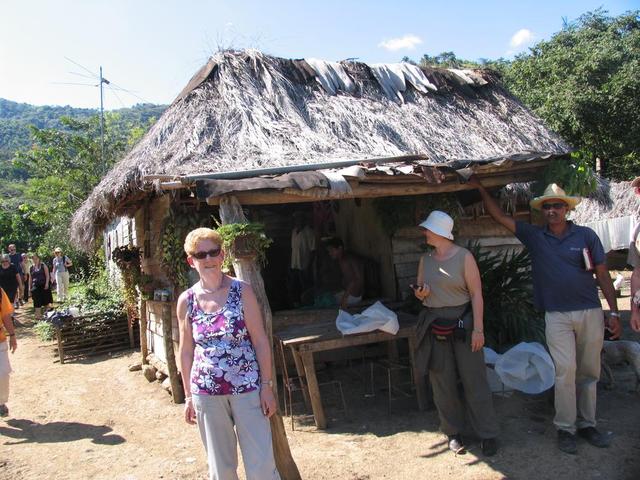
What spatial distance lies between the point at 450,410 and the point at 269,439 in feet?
6.19

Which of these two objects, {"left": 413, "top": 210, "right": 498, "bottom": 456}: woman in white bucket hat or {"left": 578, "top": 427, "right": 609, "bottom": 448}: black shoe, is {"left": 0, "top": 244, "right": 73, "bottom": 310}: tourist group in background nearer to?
{"left": 413, "top": 210, "right": 498, "bottom": 456}: woman in white bucket hat

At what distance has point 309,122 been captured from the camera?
23.0ft

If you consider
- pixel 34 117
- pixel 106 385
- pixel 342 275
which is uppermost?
pixel 34 117

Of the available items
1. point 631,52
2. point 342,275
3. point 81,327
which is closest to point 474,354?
point 342,275

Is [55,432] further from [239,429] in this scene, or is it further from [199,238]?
[199,238]

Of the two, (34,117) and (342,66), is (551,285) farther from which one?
(34,117)

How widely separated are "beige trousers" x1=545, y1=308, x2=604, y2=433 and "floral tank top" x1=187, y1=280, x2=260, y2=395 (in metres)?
2.41

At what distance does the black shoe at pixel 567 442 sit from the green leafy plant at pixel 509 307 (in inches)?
68.6

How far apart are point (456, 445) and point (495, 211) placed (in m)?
1.94

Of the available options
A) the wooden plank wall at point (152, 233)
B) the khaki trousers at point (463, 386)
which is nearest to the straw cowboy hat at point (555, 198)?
the khaki trousers at point (463, 386)

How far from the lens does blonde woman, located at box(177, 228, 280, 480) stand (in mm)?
2904

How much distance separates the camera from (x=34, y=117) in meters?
102

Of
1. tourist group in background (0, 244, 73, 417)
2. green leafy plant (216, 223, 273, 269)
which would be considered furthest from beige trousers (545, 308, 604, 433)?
tourist group in background (0, 244, 73, 417)

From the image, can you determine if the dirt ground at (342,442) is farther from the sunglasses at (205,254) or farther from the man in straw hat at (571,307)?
the sunglasses at (205,254)
